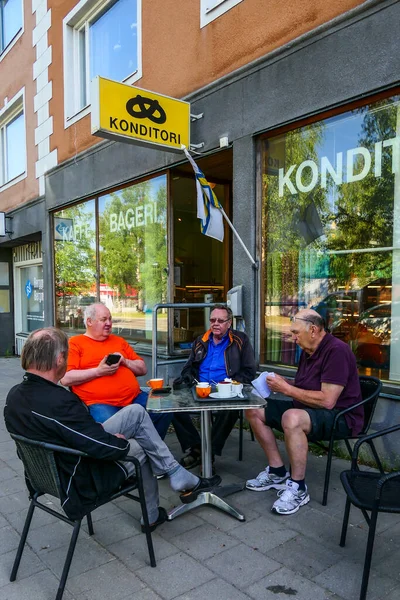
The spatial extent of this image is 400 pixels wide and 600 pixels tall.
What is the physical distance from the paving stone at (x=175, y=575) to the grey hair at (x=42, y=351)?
47.6 inches

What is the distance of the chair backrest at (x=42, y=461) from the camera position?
2.11 meters

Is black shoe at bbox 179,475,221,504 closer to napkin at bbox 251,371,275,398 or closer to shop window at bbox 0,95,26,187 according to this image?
napkin at bbox 251,371,275,398

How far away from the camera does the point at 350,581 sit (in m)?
2.30

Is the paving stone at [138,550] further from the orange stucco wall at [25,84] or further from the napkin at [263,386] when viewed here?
the orange stucco wall at [25,84]

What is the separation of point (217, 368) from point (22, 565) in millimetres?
1918

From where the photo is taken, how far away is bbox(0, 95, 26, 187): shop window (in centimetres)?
1021

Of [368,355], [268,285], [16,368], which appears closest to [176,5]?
[268,285]

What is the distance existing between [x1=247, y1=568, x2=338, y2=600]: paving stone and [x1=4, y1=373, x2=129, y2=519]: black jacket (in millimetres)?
914

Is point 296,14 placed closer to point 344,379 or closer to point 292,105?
point 292,105

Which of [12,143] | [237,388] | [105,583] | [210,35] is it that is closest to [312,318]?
[237,388]

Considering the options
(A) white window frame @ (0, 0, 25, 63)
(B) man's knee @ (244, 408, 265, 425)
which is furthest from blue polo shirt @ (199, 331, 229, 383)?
(A) white window frame @ (0, 0, 25, 63)

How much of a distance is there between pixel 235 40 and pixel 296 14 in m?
0.83

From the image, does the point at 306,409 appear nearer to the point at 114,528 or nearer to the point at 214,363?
the point at 214,363

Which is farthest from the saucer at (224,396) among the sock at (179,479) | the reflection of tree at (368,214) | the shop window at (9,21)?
the shop window at (9,21)
